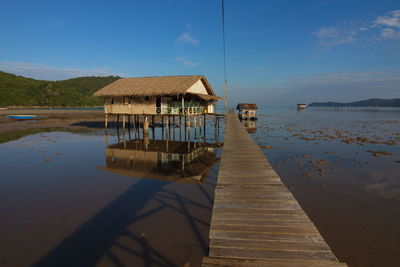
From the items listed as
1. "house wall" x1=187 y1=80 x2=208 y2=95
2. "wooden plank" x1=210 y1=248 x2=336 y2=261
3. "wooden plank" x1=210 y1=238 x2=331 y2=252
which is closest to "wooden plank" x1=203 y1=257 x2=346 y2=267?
"wooden plank" x1=210 y1=248 x2=336 y2=261

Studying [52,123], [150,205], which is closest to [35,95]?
[52,123]

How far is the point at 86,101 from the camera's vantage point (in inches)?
4641

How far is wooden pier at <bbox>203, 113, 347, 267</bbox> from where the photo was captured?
11.2 feet

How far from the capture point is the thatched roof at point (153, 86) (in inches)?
797

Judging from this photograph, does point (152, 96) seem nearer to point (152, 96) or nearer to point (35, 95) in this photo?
point (152, 96)

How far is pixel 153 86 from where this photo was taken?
22.0 meters

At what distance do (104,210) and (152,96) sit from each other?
14.9 metres

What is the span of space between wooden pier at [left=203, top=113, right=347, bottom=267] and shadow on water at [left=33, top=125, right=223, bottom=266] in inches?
83.2

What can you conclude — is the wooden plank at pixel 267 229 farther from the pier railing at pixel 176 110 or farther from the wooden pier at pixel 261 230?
the pier railing at pixel 176 110

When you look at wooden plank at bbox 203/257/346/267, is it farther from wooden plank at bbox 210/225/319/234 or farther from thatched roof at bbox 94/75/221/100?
thatched roof at bbox 94/75/221/100

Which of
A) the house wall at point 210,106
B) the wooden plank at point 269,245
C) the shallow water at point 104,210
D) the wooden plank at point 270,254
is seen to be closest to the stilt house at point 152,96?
the house wall at point 210,106

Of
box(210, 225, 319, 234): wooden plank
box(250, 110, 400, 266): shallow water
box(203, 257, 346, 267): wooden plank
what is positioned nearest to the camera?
box(203, 257, 346, 267): wooden plank

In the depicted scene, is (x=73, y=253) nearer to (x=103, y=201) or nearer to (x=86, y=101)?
(x=103, y=201)

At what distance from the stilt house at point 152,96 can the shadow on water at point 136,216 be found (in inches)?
273
